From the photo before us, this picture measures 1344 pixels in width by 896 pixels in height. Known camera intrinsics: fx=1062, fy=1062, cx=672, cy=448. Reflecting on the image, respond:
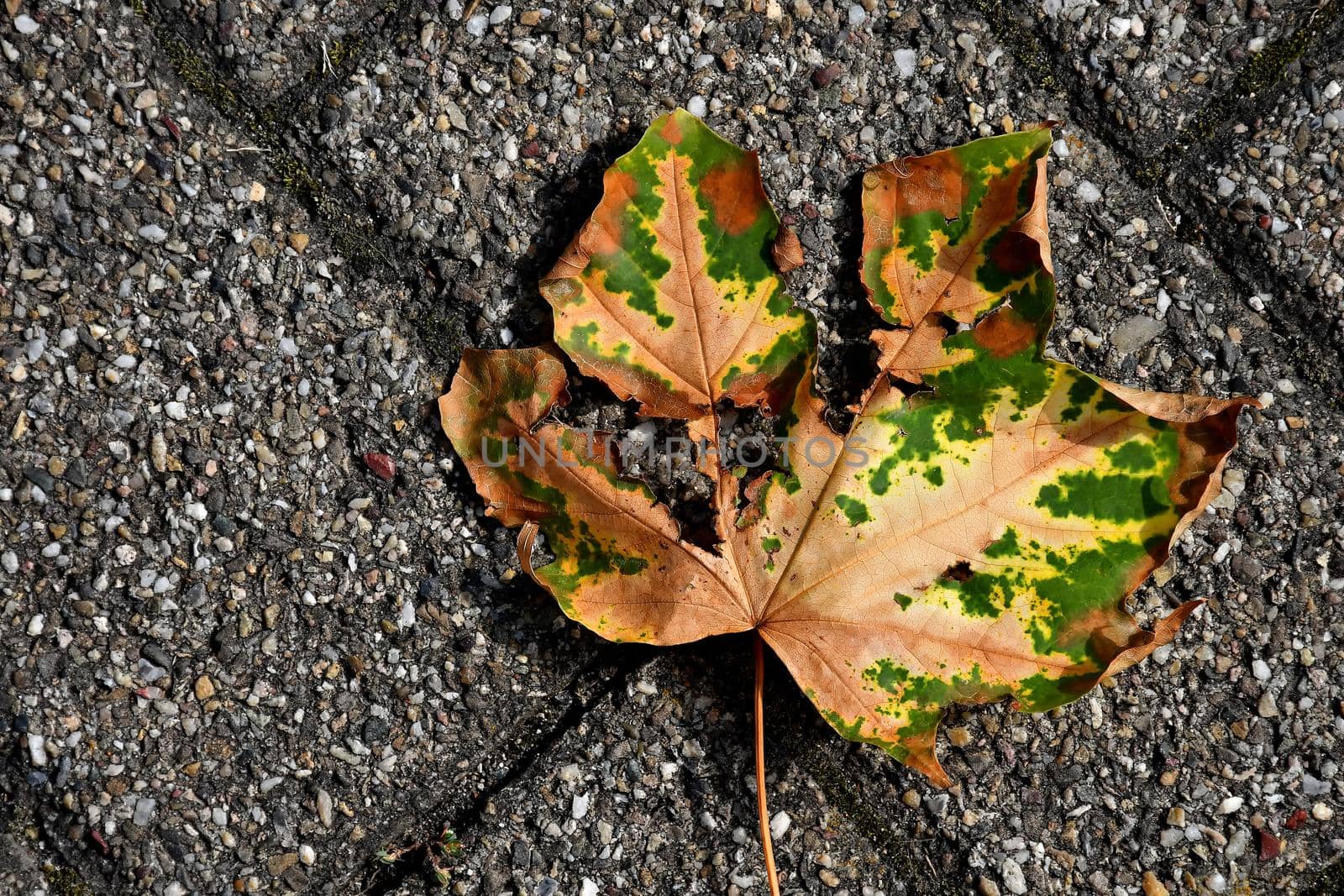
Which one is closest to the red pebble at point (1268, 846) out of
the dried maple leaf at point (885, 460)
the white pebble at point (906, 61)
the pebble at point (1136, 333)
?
the dried maple leaf at point (885, 460)

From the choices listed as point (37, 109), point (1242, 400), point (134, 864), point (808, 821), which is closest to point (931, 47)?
point (1242, 400)

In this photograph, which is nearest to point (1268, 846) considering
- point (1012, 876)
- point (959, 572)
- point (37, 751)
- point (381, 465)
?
point (1012, 876)

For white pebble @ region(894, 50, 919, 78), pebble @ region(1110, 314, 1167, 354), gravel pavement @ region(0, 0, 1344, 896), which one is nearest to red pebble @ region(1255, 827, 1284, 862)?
gravel pavement @ region(0, 0, 1344, 896)

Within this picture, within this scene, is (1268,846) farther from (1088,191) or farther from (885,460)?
(1088,191)

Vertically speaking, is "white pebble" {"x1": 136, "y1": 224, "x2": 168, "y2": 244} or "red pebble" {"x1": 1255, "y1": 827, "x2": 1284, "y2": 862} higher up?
"red pebble" {"x1": 1255, "y1": 827, "x2": 1284, "y2": 862}

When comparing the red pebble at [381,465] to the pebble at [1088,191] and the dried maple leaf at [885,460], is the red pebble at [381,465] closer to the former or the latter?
the dried maple leaf at [885,460]

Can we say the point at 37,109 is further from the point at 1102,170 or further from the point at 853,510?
the point at 1102,170

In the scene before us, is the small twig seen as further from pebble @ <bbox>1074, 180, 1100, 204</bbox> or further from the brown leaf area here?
the brown leaf area
